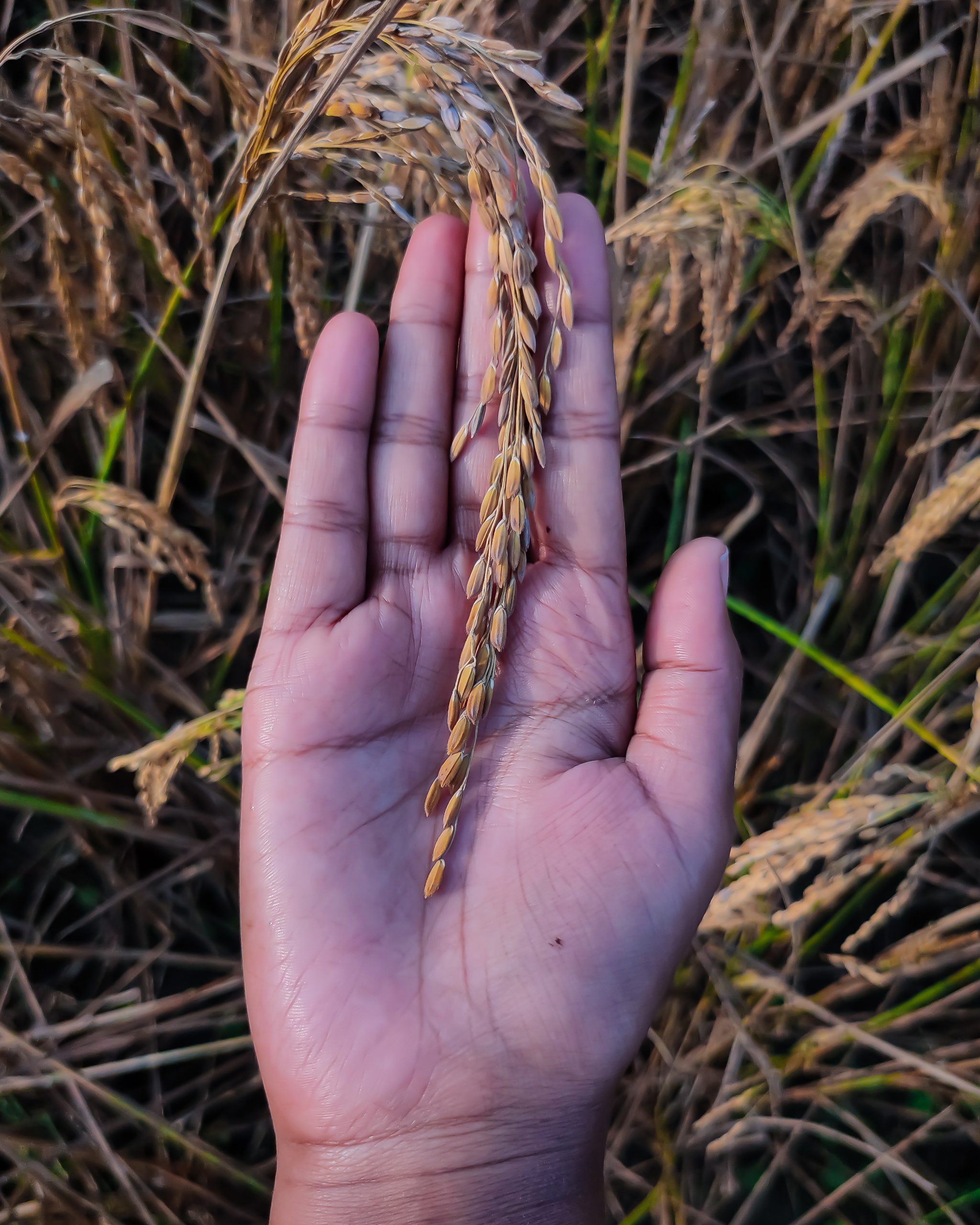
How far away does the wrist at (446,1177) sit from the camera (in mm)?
1297

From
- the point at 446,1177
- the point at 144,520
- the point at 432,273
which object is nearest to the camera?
the point at 446,1177

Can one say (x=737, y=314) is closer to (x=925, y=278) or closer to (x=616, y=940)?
(x=925, y=278)

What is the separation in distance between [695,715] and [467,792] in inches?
18.2

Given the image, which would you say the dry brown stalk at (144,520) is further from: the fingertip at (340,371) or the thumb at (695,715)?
the thumb at (695,715)

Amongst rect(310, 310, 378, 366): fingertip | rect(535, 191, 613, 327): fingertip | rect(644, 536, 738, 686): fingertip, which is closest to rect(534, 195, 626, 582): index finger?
rect(535, 191, 613, 327): fingertip

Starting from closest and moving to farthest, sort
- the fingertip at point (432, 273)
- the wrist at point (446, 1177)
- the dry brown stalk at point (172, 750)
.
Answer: the wrist at point (446, 1177) < the dry brown stalk at point (172, 750) < the fingertip at point (432, 273)

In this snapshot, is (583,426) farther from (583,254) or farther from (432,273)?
(432,273)

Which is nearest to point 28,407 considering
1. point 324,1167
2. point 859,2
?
point 324,1167

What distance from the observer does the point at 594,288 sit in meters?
1.46

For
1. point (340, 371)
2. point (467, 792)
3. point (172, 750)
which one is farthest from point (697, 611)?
point (172, 750)

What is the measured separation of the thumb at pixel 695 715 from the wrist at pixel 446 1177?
1.83 ft

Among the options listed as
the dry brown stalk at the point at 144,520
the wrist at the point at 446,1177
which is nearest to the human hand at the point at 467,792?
Result: the wrist at the point at 446,1177

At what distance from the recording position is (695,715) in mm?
1447

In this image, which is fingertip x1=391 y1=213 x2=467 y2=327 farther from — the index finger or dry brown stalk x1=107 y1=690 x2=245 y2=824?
dry brown stalk x1=107 y1=690 x2=245 y2=824
